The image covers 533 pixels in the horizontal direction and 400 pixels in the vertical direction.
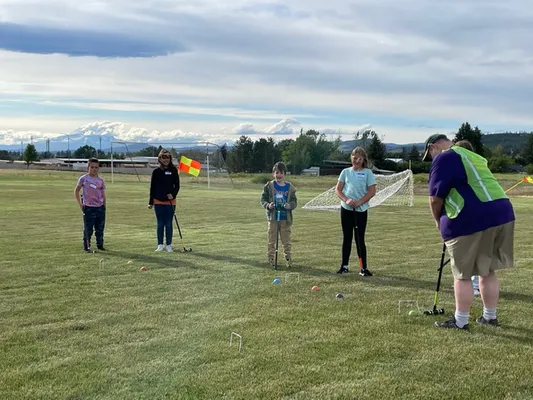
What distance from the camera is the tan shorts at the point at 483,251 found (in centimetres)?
564

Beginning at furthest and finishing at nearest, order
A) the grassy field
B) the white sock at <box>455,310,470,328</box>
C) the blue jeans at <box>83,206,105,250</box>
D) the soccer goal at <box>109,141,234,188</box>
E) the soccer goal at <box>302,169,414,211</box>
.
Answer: the soccer goal at <box>109,141,234,188</box> → the soccer goal at <box>302,169,414,211</box> → the blue jeans at <box>83,206,105,250</box> → the white sock at <box>455,310,470,328</box> → the grassy field

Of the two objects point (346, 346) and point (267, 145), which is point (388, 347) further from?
point (267, 145)

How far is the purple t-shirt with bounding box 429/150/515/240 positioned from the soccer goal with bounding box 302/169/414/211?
15.1 meters

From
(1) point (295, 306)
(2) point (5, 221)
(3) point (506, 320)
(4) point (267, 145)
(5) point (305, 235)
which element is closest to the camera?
(3) point (506, 320)

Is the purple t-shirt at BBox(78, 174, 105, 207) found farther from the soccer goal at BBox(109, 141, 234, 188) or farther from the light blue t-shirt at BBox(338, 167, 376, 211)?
the soccer goal at BBox(109, 141, 234, 188)

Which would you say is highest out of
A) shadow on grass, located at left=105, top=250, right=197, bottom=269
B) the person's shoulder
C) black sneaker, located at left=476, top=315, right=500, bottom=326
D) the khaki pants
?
the person's shoulder

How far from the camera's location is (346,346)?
530cm

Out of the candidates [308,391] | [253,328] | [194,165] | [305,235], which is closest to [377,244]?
[305,235]

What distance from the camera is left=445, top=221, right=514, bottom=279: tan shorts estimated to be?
564cm

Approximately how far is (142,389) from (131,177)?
61577 mm

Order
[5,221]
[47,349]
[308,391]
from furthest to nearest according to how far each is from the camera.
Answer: [5,221] < [47,349] < [308,391]

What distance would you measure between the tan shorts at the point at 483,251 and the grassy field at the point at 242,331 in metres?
0.66

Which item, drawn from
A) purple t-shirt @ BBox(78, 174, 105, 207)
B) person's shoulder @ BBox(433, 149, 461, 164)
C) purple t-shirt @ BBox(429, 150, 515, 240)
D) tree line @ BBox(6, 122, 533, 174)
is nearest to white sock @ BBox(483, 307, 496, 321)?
purple t-shirt @ BBox(429, 150, 515, 240)

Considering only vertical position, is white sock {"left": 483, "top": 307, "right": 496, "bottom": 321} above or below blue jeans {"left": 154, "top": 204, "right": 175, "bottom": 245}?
below
